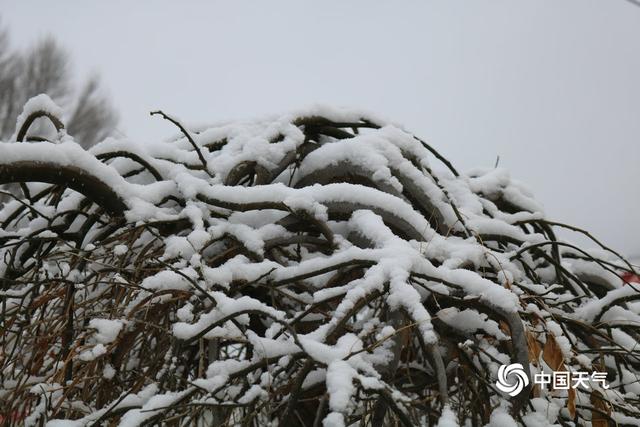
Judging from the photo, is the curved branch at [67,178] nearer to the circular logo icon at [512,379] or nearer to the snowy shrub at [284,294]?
the snowy shrub at [284,294]

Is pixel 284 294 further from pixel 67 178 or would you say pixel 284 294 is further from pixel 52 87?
pixel 52 87

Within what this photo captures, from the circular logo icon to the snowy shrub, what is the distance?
0.02 metres

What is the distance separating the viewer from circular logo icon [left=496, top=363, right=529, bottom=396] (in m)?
1.37

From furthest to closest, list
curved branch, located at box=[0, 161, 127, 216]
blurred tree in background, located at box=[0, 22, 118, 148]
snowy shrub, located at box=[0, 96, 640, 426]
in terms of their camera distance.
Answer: blurred tree in background, located at box=[0, 22, 118, 148] → curved branch, located at box=[0, 161, 127, 216] → snowy shrub, located at box=[0, 96, 640, 426]

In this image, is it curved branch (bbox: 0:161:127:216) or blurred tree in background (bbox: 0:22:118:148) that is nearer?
curved branch (bbox: 0:161:127:216)

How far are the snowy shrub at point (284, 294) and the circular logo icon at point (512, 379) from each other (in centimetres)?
2

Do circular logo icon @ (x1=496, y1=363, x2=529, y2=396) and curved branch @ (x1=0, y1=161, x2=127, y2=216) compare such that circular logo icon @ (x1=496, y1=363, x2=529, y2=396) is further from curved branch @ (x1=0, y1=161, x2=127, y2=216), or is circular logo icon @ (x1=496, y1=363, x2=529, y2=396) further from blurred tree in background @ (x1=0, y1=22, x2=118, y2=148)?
blurred tree in background @ (x1=0, y1=22, x2=118, y2=148)

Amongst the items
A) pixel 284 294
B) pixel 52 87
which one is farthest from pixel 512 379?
pixel 52 87

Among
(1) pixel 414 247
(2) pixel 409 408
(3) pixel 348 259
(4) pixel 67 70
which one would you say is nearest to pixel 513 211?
(1) pixel 414 247

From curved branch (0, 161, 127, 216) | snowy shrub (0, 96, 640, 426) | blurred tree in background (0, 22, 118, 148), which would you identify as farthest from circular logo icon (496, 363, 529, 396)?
blurred tree in background (0, 22, 118, 148)

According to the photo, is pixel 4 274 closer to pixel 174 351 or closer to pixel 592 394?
pixel 174 351

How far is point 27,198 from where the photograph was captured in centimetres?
219

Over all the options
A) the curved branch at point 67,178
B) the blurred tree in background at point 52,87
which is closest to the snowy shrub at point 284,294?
the curved branch at point 67,178

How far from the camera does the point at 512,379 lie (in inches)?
55.9
